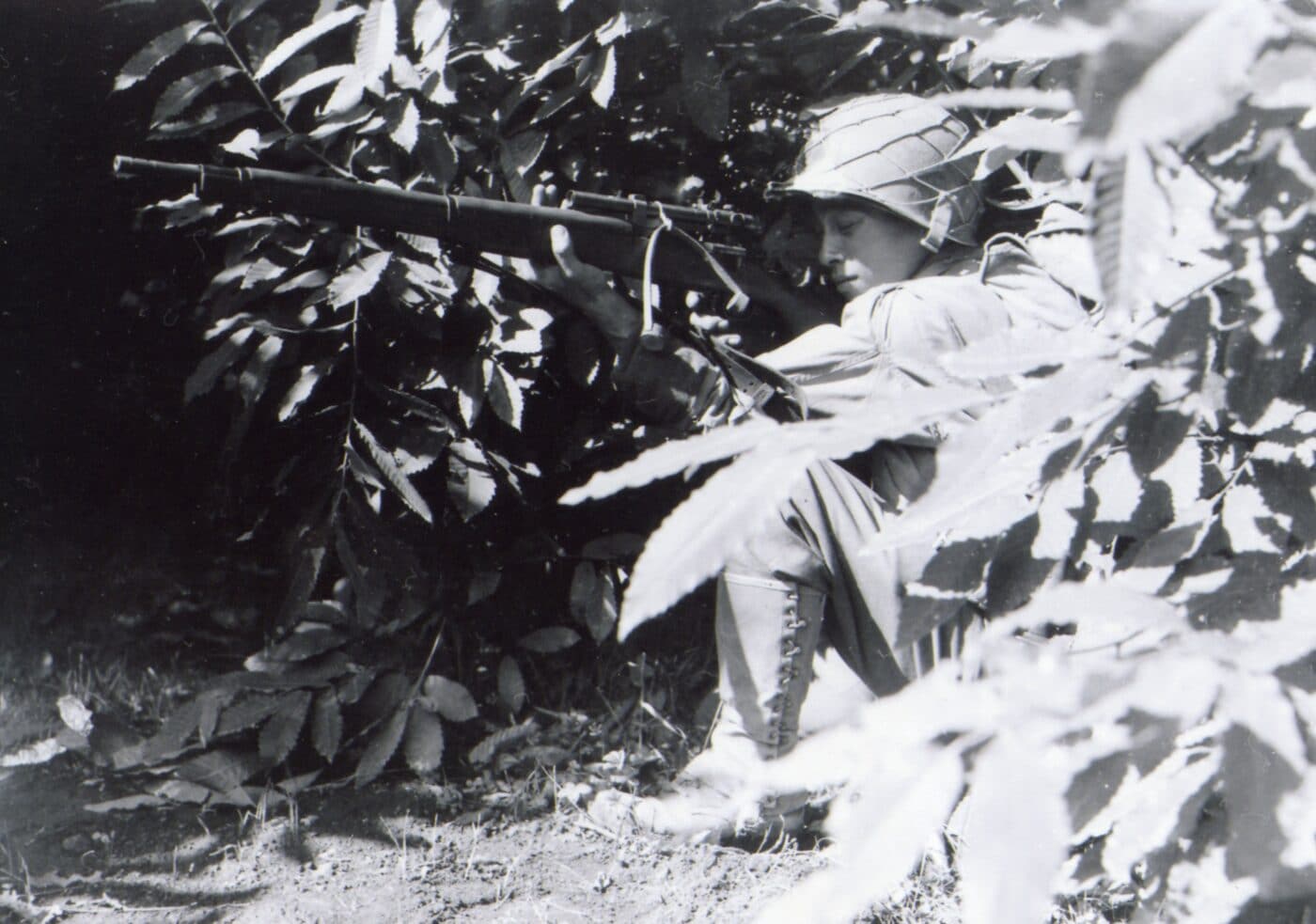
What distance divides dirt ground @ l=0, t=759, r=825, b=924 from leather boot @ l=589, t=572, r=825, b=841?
2.0 inches

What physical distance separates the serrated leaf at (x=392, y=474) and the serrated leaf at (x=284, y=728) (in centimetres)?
49

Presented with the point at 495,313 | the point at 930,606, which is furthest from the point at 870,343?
the point at 930,606

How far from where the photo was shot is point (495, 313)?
2.30 m

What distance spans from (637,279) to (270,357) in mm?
732

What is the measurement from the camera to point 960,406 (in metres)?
0.80

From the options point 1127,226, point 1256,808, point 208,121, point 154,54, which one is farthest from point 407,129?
point 1256,808

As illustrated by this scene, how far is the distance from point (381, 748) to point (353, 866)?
0.30m

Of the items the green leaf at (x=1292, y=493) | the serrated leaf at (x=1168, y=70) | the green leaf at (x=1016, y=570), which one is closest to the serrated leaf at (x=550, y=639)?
the green leaf at (x=1016, y=570)

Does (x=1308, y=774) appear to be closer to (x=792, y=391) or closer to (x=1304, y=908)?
(x=1304, y=908)

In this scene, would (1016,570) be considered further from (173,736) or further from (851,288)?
(173,736)

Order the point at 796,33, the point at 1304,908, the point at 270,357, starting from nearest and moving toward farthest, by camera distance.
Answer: the point at 1304,908 < the point at 270,357 < the point at 796,33

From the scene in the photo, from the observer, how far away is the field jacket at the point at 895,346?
6.34ft

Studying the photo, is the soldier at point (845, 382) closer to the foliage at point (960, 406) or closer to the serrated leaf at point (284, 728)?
the foliage at point (960, 406)

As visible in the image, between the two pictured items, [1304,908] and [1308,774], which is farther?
[1304,908]
